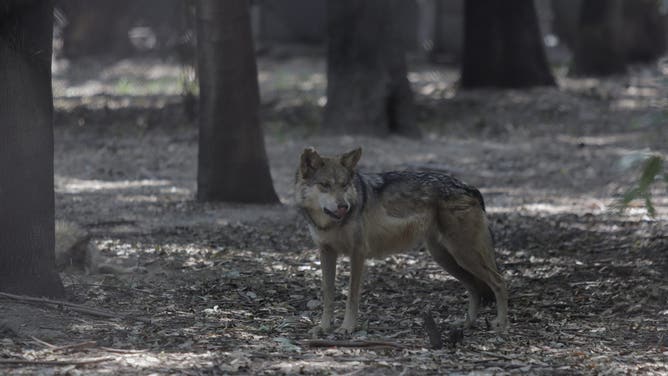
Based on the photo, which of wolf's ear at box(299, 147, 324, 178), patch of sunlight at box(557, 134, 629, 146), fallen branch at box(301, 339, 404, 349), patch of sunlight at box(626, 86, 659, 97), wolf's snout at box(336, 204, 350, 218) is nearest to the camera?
fallen branch at box(301, 339, 404, 349)

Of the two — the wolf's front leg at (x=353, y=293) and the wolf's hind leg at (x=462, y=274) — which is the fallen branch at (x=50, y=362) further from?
the wolf's hind leg at (x=462, y=274)

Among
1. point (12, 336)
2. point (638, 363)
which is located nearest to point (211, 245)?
point (12, 336)

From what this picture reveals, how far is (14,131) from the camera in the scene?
23.0 ft

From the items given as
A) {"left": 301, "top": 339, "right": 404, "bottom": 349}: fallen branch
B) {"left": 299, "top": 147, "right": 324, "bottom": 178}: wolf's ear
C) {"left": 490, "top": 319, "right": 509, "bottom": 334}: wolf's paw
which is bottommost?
{"left": 490, "top": 319, "right": 509, "bottom": 334}: wolf's paw

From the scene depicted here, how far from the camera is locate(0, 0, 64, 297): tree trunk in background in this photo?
698 centimetres

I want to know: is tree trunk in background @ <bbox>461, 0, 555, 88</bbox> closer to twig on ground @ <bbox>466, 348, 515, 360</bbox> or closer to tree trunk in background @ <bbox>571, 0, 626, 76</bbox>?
tree trunk in background @ <bbox>571, 0, 626, 76</bbox>

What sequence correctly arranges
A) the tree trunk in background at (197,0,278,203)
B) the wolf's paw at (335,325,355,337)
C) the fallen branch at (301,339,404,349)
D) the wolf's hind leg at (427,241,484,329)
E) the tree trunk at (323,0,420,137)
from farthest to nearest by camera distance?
the tree trunk at (323,0,420,137) < the tree trunk in background at (197,0,278,203) < the wolf's hind leg at (427,241,484,329) < the wolf's paw at (335,325,355,337) < the fallen branch at (301,339,404,349)

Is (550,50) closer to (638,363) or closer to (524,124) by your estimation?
(524,124)

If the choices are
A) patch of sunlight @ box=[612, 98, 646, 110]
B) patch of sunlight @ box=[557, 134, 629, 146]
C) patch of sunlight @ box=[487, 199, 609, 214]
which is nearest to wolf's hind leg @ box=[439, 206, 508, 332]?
patch of sunlight @ box=[487, 199, 609, 214]

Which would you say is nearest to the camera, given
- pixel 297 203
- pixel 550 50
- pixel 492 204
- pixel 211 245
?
pixel 297 203

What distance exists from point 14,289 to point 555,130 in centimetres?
1214

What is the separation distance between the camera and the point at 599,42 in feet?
76.6

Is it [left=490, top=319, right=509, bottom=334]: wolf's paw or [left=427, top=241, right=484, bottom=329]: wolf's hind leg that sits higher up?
[left=427, top=241, right=484, bottom=329]: wolf's hind leg

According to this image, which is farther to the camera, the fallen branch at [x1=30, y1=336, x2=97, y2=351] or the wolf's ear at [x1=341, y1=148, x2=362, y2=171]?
the wolf's ear at [x1=341, y1=148, x2=362, y2=171]
